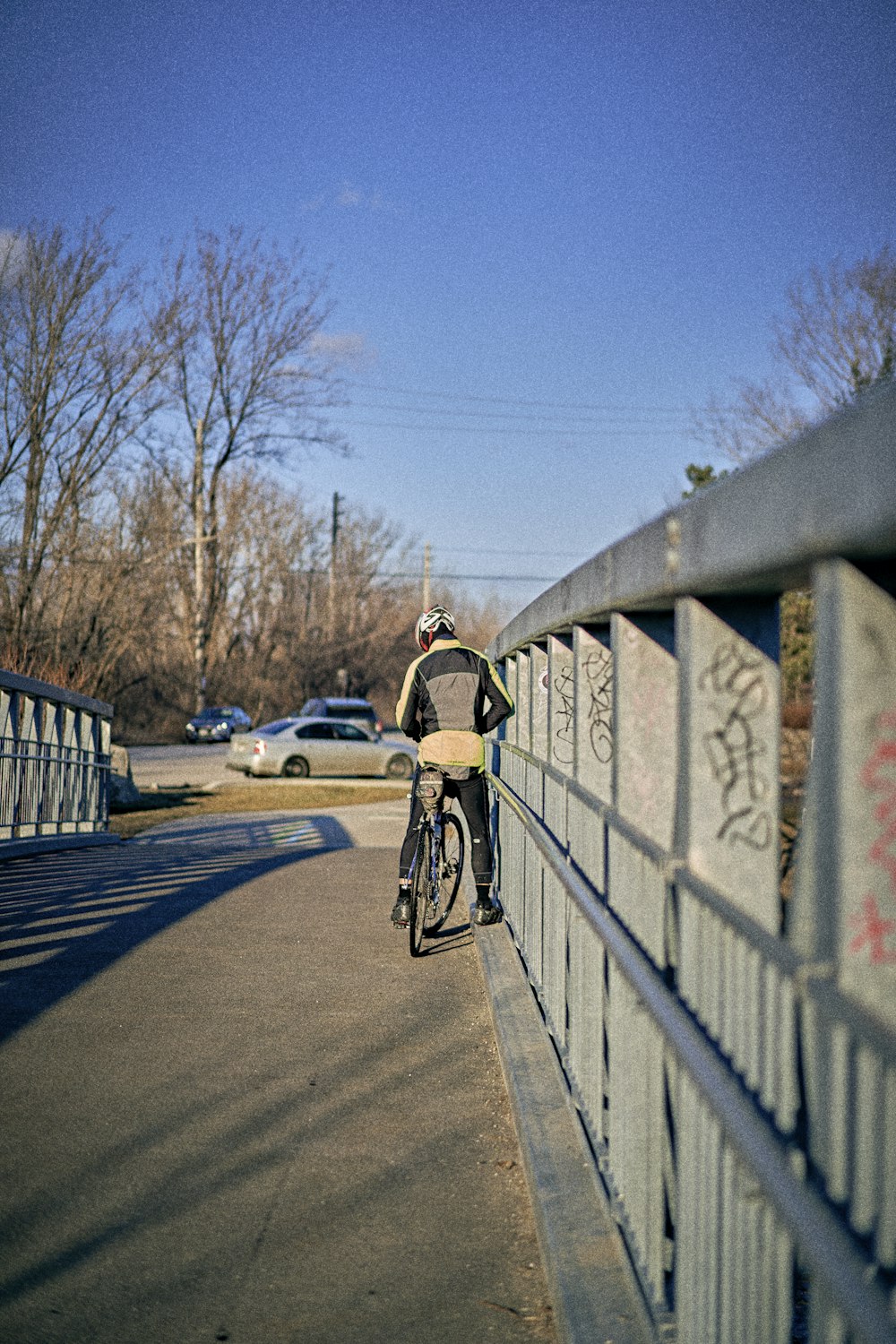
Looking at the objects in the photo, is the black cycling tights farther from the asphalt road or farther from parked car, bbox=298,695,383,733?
parked car, bbox=298,695,383,733

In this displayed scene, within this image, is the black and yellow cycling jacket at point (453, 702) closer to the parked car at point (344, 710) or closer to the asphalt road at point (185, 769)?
the asphalt road at point (185, 769)

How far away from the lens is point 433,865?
745 cm

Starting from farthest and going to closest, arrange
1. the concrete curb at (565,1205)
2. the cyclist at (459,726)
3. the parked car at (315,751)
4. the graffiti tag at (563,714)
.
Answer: the parked car at (315,751)
the cyclist at (459,726)
the graffiti tag at (563,714)
the concrete curb at (565,1205)

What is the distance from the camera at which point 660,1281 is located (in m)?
2.64

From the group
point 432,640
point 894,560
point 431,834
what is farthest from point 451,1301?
point 432,640

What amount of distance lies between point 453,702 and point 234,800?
17.4 meters

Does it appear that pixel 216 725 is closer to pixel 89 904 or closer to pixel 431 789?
pixel 89 904

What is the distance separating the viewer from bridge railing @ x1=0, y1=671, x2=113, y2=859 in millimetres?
11805

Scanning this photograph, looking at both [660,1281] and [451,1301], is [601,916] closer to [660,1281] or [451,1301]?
[660,1281]

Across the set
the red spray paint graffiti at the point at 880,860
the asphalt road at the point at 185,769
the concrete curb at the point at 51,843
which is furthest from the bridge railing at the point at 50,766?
the asphalt road at the point at 185,769

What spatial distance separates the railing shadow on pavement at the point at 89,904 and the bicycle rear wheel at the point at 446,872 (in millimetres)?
1582

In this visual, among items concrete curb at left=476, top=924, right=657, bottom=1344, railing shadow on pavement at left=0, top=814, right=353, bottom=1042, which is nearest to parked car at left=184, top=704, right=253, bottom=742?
railing shadow on pavement at left=0, top=814, right=353, bottom=1042

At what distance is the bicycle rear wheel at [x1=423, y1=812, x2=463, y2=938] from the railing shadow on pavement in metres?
1.58

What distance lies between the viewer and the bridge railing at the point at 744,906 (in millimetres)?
1580
